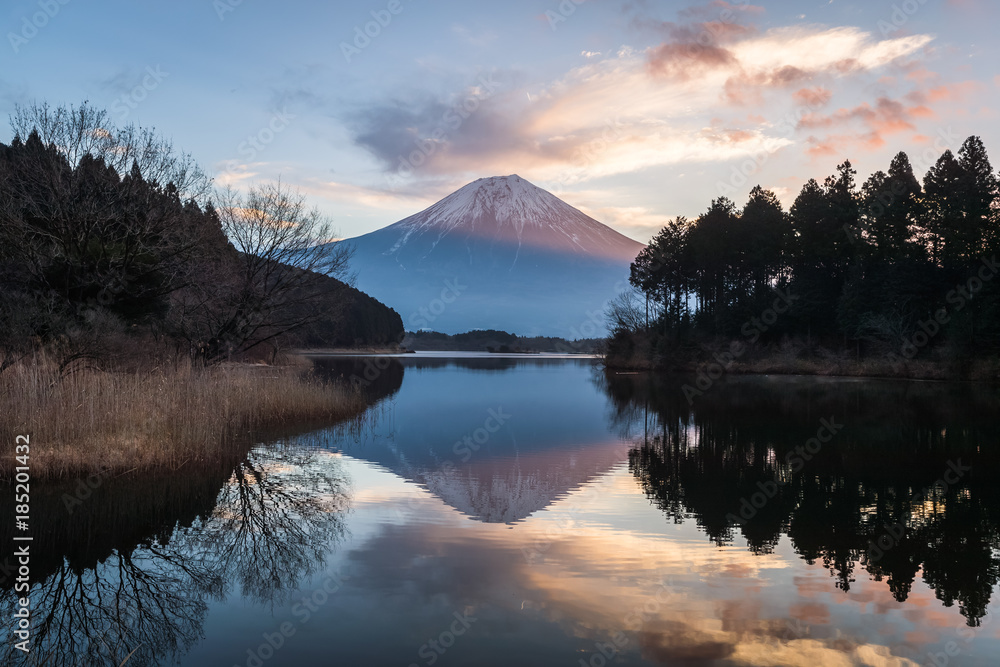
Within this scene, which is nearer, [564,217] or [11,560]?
[11,560]

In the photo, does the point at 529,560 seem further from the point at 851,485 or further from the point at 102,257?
the point at 102,257

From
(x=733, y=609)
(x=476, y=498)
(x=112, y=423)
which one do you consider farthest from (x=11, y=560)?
(x=733, y=609)

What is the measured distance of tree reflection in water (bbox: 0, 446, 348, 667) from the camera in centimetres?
483

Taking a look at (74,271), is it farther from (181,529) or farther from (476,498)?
(476,498)

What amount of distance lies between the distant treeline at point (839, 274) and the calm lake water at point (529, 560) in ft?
102

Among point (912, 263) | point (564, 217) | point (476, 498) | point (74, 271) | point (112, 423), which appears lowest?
point (476, 498)

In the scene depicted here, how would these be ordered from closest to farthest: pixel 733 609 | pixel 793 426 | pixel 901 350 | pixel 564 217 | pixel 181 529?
1. pixel 733 609
2. pixel 181 529
3. pixel 793 426
4. pixel 901 350
5. pixel 564 217

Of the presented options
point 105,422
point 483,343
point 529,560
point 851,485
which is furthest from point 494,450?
point 483,343

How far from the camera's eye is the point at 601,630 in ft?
16.2

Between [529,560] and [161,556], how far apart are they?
3.66 metres

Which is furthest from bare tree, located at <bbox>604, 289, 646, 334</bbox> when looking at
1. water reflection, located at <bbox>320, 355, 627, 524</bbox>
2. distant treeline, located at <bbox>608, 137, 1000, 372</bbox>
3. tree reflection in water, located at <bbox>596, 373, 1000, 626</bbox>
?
tree reflection in water, located at <bbox>596, 373, 1000, 626</bbox>

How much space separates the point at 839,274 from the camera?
51.7m

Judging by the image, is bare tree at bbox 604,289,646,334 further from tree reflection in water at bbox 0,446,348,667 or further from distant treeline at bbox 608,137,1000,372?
tree reflection in water at bbox 0,446,348,667

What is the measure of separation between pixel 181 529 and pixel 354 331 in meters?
106
